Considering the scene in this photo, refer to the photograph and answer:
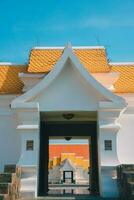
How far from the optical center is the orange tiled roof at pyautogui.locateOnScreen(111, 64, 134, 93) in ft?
47.4

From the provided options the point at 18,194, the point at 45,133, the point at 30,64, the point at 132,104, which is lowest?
the point at 18,194

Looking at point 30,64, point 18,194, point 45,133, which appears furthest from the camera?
point 30,64

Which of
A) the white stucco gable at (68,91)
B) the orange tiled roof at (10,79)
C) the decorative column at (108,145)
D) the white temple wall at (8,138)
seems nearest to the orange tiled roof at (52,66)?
the orange tiled roof at (10,79)

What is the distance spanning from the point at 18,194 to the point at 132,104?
5.64 m

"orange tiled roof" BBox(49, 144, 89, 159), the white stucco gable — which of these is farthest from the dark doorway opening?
"orange tiled roof" BBox(49, 144, 89, 159)

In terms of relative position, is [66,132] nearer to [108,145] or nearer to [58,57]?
[108,145]

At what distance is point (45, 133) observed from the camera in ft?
47.0

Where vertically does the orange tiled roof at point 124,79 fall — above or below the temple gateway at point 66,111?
above

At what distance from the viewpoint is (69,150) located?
141 feet

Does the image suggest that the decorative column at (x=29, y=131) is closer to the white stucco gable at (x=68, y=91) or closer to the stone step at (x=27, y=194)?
the white stucco gable at (x=68, y=91)

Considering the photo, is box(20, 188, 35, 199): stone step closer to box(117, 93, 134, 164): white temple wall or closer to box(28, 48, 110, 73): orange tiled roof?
box(117, 93, 134, 164): white temple wall

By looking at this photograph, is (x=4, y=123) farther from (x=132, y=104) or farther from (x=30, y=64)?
(x=132, y=104)

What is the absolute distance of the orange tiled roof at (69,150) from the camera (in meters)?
41.8

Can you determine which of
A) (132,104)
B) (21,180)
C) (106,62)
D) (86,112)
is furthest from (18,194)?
(106,62)
